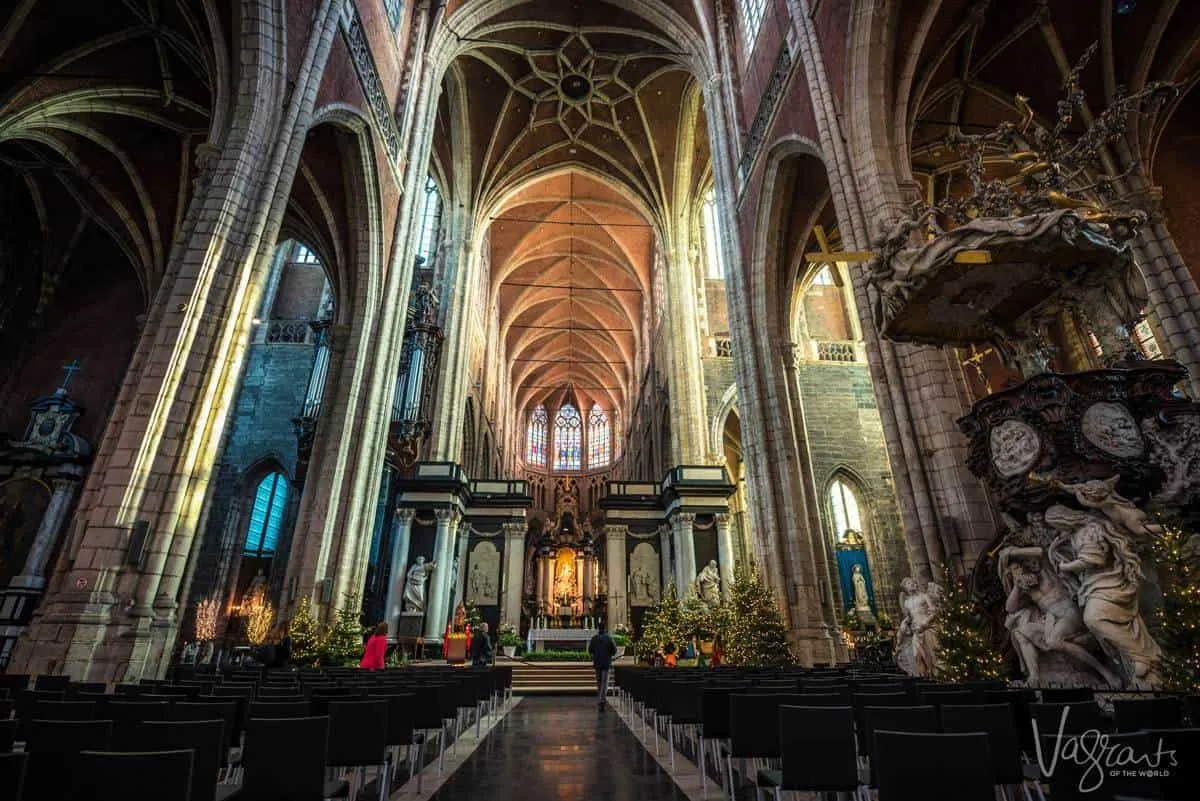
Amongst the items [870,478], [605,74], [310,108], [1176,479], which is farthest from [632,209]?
[1176,479]

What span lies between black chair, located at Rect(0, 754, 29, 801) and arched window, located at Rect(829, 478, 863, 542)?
1875 centimetres

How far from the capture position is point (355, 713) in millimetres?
3045

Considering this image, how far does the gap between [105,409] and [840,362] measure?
901 inches

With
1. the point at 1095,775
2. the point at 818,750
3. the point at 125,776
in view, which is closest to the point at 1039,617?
the point at 1095,775

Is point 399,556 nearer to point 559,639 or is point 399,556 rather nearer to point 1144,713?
point 559,639

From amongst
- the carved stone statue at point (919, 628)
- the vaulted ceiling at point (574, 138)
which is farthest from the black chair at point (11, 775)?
the vaulted ceiling at point (574, 138)

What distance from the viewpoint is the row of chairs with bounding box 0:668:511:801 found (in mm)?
1698

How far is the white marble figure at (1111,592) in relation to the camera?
4422mm

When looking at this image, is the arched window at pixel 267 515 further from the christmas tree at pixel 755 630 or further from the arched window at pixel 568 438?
the arched window at pixel 568 438

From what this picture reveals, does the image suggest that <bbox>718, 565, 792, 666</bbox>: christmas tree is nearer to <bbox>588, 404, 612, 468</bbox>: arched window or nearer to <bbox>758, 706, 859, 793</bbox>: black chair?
<bbox>758, 706, 859, 793</bbox>: black chair

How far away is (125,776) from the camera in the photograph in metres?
1.69

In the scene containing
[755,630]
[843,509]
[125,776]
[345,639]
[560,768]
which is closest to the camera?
[125,776]

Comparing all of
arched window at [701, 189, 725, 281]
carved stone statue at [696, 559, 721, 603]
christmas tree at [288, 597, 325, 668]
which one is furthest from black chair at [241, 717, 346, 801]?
arched window at [701, 189, 725, 281]

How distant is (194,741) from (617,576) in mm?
17063
